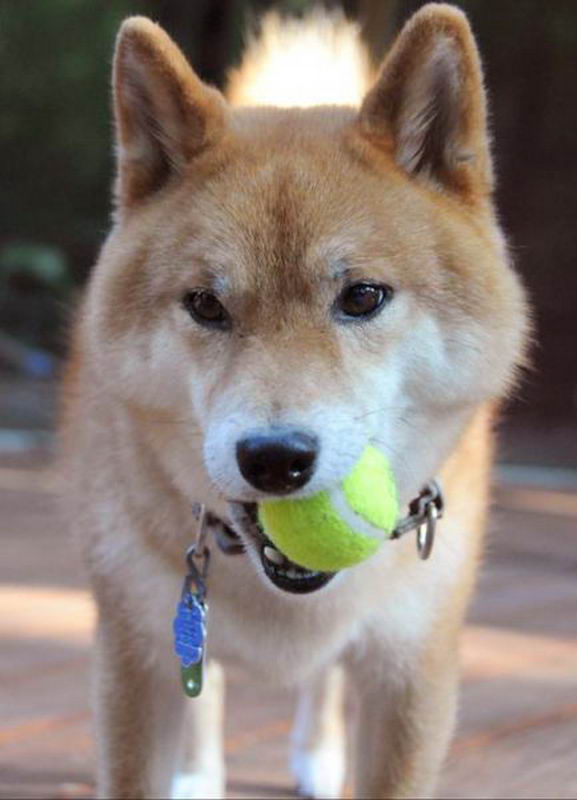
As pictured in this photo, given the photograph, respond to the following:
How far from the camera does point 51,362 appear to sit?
929 centimetres

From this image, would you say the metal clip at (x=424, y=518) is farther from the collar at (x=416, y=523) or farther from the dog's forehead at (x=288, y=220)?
the dog's forehead at (x=288, y=220)

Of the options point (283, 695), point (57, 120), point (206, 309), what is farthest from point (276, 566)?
point (57, 120)

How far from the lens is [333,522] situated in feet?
6.07

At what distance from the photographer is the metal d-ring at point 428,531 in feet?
7.17

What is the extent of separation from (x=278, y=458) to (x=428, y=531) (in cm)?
49

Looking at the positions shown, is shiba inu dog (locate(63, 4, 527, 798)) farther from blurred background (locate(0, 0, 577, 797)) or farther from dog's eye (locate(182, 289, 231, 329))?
blurred background (locate(0, 0, 577, 797))

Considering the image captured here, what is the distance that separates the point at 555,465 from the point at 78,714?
3993 millimetres

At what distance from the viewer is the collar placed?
2152 mm

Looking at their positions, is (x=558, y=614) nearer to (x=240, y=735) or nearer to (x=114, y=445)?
(x=240, y=735)

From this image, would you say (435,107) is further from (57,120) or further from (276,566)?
(57,120)

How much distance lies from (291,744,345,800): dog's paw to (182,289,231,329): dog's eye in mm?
1040

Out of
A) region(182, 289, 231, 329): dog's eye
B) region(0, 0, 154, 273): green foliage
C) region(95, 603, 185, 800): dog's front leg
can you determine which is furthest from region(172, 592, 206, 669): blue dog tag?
region(0, 0, 154, 273): green foliage

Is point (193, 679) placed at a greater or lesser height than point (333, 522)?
lesser

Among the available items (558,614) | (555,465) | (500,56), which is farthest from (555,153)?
(558,614)
